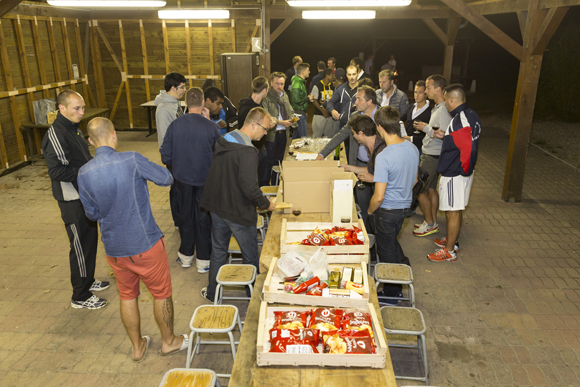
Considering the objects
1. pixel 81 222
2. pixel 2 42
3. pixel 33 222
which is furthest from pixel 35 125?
pixel 81 222

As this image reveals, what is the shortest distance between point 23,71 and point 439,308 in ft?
31.0

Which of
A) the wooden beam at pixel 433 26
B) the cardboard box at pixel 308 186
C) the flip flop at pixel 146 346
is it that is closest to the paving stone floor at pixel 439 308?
the flip flop at pixel 146 346

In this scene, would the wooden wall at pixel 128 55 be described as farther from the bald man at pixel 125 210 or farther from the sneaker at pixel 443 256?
the sneaker at pixel 443 256

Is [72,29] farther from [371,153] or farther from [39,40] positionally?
[371,153]

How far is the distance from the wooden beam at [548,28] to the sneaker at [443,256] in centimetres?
355

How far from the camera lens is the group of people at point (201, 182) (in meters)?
3.19

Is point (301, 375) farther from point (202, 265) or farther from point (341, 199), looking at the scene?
point (202, 265)

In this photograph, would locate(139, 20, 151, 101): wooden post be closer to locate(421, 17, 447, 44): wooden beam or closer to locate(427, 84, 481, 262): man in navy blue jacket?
locate(421, 17, 447, 44): wooden beam

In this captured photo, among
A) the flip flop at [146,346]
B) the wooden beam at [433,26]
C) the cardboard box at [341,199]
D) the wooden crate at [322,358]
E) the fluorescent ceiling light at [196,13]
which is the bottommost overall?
the flip flop at [146,346]

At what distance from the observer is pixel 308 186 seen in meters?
4.19

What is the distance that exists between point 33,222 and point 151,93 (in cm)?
693

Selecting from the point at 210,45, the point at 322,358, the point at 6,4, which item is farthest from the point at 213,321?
the point at 210,45

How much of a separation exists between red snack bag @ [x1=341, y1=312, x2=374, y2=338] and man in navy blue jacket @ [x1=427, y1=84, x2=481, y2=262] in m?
2.96

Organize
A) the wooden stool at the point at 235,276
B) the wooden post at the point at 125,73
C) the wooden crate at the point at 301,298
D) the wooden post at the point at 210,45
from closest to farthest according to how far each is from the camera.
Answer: the wooden crate at the point at 301,298 → the wooden stool at the point at 235,276 → the wooden post at the point at 210,45 → the wooden post at the point at 125,73
